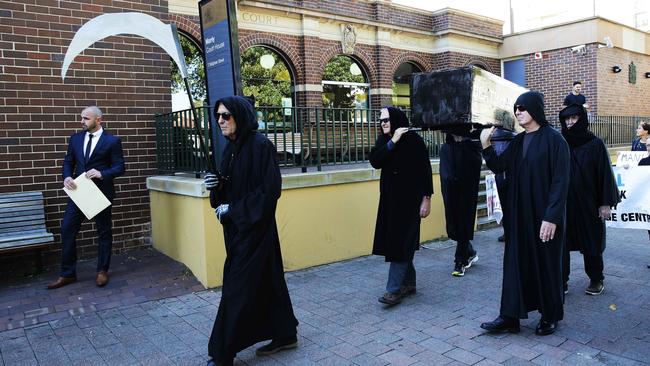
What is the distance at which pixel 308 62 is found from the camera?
1289 centimetres

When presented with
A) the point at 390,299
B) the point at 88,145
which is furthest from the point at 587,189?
the point at 88,145

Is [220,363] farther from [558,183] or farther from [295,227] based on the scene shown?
[295,227]

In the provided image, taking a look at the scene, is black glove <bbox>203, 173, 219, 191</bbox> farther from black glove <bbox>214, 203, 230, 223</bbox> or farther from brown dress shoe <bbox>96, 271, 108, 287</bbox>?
brown dress shoe <bbox>96, 271, 108, 287</bbox>

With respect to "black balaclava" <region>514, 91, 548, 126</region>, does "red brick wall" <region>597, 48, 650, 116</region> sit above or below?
above

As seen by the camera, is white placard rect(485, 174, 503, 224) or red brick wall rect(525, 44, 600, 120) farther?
red brick wall rect(525, 44, 600, 120)

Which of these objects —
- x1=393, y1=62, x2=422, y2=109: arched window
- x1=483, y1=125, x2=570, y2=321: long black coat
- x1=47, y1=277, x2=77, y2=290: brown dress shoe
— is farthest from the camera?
x1=393, y1=62, x2=422, y2=109: arched window

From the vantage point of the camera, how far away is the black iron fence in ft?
20.2

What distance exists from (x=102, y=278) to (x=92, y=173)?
3.54 feet

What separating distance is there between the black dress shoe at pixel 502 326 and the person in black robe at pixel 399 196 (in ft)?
3.24

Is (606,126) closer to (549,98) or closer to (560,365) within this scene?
(549,98)

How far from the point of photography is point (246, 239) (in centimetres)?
361

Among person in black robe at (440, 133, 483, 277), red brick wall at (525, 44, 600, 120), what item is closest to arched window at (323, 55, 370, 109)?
red brick wall at (525, 44, 600, 120)

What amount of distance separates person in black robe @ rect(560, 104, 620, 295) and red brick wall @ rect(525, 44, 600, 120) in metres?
11.3

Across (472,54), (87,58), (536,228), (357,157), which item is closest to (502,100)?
(536,228)
